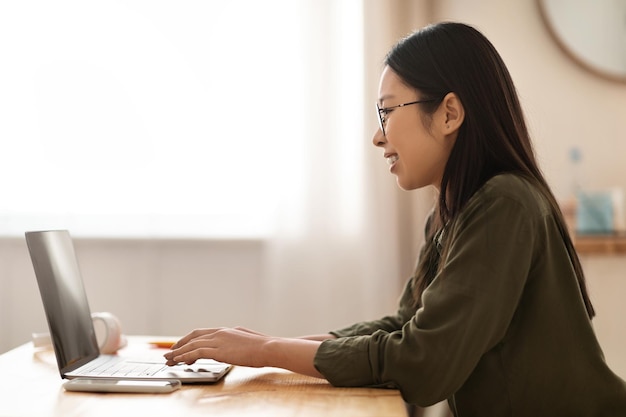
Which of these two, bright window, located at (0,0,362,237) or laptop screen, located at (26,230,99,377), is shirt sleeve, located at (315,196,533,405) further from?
bright window, located at (0,0,362,237)

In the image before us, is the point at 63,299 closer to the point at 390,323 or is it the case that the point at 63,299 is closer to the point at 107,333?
the point at 107,333

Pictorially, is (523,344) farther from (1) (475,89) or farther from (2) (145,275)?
(2) (145,275)

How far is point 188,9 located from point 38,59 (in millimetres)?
617

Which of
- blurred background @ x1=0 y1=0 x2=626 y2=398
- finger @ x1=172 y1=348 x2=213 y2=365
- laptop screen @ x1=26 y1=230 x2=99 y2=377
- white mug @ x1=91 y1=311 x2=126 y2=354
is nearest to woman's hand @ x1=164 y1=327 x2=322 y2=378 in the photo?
finger @ x1=172 y1=348 x2=213 y2=365

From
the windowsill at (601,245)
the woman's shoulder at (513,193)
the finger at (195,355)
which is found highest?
the woman's shoulder at (513,193)

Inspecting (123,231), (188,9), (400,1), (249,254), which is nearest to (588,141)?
(400,1)

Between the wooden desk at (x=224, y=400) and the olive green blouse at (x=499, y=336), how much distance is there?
0.05 meters

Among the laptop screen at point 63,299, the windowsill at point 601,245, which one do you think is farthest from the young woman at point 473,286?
the windowsill at point 601,245

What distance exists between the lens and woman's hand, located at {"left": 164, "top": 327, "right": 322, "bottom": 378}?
1.27 metres

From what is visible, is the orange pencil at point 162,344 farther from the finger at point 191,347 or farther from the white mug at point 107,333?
the finger at point 191,347

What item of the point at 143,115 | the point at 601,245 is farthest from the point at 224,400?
the point at 143,115

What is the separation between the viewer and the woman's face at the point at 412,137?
4.58 feet

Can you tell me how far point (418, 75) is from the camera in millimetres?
1386

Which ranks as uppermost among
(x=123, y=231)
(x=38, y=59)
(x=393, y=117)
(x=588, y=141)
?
(x=38, y=59)
